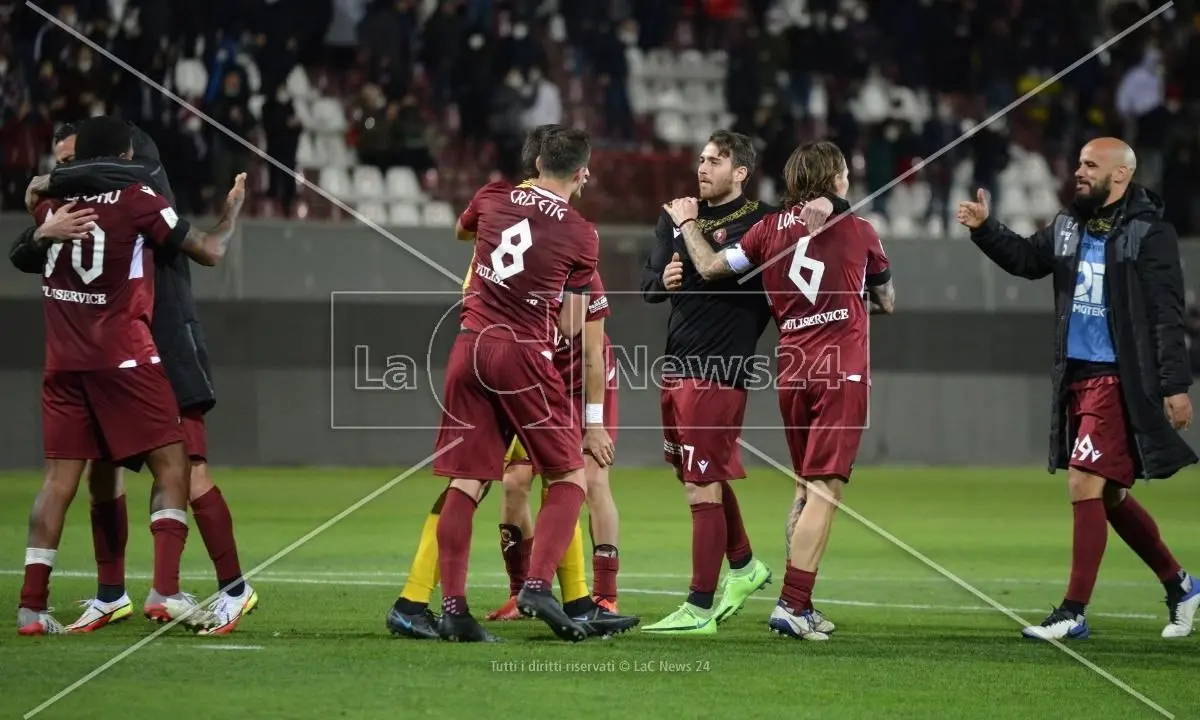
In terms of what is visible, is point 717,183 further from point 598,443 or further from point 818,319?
point 598,443

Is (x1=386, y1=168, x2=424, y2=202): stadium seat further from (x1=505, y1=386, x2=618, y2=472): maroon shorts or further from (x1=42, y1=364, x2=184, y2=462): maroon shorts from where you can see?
(x1=42, y1=364, x2=184, y2=462): maroon shorts

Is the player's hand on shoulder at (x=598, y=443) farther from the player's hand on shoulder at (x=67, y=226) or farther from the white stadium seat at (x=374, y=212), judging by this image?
the white stadium seat at (x=374, y=212)

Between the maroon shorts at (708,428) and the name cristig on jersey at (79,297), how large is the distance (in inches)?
110

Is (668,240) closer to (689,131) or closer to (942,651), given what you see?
(942,651)

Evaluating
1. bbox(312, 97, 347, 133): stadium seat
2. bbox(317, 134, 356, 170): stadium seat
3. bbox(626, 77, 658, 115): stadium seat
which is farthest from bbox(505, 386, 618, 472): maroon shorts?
bbox(626, 77, 658, 115): stadium seat

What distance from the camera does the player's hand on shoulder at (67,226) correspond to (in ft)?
24.8

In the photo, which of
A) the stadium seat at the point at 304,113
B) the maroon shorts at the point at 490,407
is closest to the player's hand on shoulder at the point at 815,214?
the maroon shorts at the point at 490,407

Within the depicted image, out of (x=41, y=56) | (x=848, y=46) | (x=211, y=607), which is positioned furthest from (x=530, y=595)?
(x=848, y=46)

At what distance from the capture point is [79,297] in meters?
7.68

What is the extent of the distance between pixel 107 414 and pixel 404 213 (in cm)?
1255

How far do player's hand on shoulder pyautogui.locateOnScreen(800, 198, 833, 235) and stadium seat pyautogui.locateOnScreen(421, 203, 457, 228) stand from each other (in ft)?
39.4

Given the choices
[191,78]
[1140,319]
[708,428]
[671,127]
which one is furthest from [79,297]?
[671,127]

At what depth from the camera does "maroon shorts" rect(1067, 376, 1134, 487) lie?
8.23m

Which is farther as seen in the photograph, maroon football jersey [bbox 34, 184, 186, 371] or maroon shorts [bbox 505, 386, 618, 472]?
maroon shorts [bbox 505, 386, 618, 472]
